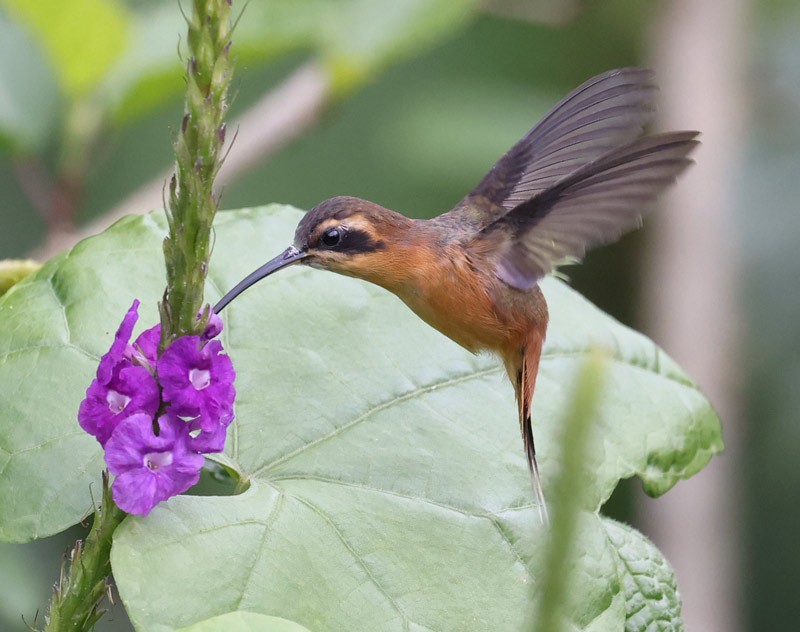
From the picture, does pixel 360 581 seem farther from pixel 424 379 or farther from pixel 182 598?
pixel 424 379

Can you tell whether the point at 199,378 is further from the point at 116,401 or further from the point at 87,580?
the point at 87,580

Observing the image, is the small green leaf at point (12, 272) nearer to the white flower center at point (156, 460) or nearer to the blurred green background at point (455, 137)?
the blurred green background at point (455, 137)

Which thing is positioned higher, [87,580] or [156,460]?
[156,460]

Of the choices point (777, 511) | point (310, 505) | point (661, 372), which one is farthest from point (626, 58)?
point (310, 505)

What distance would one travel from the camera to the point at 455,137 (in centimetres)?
605

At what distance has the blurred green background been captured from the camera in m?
3.48

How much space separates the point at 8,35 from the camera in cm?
375

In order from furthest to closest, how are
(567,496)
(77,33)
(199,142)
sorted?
(77,33), (199,142), (567,496)

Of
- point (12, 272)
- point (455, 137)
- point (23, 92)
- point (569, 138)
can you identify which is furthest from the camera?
point (455, 137)

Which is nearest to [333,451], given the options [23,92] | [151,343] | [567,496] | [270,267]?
[270,267]

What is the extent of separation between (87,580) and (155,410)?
278 millimetres

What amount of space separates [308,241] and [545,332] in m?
0.73

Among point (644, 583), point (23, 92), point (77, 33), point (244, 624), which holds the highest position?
point (77, 33)

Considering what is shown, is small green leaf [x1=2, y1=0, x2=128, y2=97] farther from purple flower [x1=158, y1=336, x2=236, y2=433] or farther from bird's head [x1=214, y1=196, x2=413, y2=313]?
purple flower [x1=158, y1=336, x2=236, y2=433]
